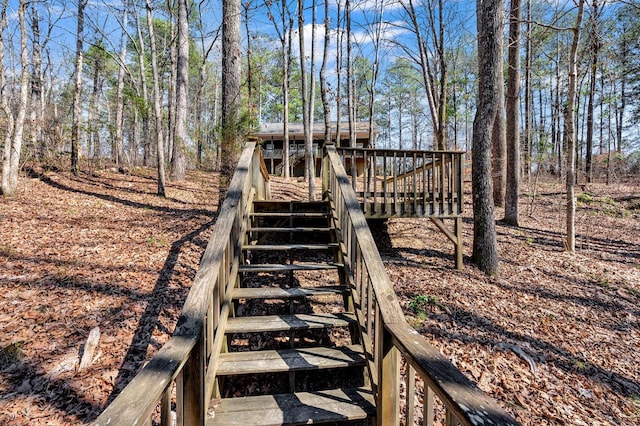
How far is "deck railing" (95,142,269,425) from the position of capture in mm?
1114

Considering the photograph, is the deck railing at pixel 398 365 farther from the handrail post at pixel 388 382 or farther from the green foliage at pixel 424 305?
the green foliage at pixel 424 305

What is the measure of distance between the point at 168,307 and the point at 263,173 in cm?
357

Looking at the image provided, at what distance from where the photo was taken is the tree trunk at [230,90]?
5.55 meters

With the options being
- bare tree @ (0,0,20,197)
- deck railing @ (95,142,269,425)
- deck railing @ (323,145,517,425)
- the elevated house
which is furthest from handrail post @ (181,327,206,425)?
the elevated house

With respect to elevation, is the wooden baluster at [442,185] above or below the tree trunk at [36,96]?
below

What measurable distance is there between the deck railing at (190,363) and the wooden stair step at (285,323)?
0.51 feet

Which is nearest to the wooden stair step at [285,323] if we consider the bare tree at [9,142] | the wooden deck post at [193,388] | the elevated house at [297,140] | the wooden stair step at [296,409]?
the wooden stair step at [296,409]

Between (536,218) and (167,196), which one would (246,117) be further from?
(536,218)

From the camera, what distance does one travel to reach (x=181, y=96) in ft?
35.4

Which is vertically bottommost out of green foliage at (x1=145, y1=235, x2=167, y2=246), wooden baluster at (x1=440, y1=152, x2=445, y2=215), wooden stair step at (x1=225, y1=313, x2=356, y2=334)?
wooden stair step at (x1=225, y1=313, x2=356, y2=334)

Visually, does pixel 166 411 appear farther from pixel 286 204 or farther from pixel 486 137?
pixel 486 137

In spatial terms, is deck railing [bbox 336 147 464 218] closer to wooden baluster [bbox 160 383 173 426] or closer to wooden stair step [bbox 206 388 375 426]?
wooden stair step [bbox 206 388 375 426]

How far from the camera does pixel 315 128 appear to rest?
72.0 feet

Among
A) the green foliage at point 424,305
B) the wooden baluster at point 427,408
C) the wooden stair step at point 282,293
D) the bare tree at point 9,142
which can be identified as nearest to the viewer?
the wooden baluster at point 427,408
